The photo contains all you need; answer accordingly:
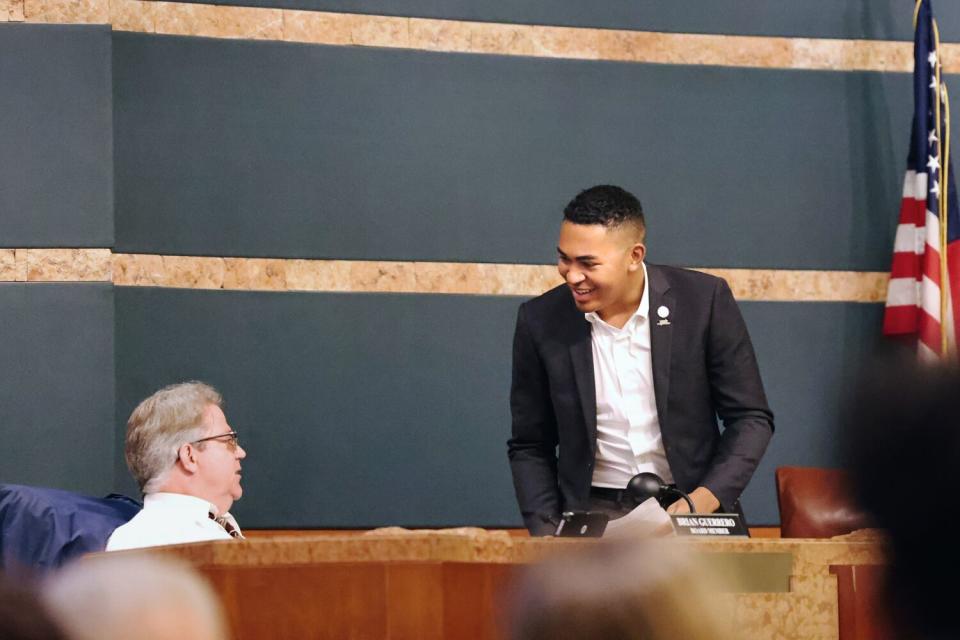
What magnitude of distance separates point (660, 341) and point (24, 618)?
2877 millimetres

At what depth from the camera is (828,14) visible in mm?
5047

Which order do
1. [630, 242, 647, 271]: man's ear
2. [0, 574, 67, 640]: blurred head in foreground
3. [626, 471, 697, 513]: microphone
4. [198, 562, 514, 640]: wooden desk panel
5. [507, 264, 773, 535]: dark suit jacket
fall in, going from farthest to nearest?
[630, 242, 647, 271]: man's ear, [507, 264, 773, 535]: dark suit jacket, [626, 471, 697, 513]: microphone, [198, 562, 514, 640]: wooden desk panel, [0, 574, 67, 640]: blurred head in foreground

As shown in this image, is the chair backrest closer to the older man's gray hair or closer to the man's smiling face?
the older man's gray hair

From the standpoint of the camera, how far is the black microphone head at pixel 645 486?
309cm

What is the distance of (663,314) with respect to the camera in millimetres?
3656

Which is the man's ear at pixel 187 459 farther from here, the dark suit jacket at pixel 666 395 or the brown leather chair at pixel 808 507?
the brown leather chair at pixel 808 507

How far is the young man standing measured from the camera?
11.8 ft

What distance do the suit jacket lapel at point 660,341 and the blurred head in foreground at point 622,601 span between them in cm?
264

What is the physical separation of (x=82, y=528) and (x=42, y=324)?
110 centimetres

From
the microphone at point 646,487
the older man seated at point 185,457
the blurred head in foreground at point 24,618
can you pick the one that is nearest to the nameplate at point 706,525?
the microphone at point 646,487

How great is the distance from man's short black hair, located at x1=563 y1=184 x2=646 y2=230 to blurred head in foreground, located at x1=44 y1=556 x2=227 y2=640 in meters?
2.69

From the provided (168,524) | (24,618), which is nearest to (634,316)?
(168,524)

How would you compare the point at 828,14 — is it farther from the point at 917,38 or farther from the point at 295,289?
the point at 295,289

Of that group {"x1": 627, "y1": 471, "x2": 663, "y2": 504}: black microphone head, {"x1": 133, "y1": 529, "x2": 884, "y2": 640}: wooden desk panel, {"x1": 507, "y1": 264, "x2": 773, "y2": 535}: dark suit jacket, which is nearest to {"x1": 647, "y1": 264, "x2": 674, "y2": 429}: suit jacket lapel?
{"x1": 507, "y1": 264, "x2": 773, "y2": 535}: dark suit jacket
